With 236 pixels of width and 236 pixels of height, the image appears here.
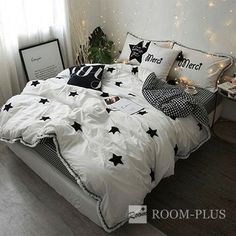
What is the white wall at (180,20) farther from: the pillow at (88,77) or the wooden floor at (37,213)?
the wooden floor at (37,213)

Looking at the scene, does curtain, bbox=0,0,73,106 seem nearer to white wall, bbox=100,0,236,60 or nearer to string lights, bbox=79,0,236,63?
string lights, bbox=79,0,236,63

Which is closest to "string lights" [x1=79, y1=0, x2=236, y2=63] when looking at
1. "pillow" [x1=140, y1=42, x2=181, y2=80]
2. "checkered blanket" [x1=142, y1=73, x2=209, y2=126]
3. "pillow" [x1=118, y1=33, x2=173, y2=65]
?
"pillow" [x1=118, y1=33, x2=173, y2=65]

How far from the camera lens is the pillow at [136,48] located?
3078 mm

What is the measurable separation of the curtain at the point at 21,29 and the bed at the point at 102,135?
667 mm

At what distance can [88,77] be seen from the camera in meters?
2.66

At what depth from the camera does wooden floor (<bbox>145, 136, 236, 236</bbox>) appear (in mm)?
1883

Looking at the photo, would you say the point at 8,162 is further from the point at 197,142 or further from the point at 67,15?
the point at 67,15

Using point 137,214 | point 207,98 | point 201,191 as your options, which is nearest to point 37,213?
point 137,214

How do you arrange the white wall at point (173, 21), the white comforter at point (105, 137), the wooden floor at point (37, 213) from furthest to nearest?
the white wall at point (173, 21)
the wooden floor at point (37, 213)
the white comforter at point (105, 137)

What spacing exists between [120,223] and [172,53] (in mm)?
1773

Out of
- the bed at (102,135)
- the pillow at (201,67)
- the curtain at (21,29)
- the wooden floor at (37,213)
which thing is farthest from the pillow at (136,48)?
the wooden floor at (37,213)

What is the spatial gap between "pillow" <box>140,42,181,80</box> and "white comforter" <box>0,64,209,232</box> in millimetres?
400

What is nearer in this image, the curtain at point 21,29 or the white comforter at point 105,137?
the white comforter at point 105,137

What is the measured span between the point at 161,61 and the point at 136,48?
0.42 meters
